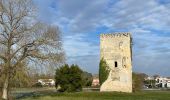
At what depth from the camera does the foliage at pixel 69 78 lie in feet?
220

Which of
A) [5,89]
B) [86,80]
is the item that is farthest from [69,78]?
[86,80]

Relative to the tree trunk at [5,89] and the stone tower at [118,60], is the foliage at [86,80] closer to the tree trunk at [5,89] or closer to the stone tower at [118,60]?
the stone tower at [118,60]

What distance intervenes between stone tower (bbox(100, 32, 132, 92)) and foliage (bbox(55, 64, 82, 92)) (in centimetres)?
467

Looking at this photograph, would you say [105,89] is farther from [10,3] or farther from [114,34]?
[10,3]

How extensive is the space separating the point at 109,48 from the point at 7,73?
102 ft

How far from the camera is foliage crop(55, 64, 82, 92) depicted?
67.2 meters

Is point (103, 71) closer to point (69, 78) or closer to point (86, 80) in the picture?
point (69, 78)

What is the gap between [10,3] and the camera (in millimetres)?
41906

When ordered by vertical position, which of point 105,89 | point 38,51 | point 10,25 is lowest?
point 105,89

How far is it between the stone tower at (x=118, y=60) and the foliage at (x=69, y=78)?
4674 millimetres

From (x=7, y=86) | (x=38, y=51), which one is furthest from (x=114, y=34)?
(x=7, y=86)

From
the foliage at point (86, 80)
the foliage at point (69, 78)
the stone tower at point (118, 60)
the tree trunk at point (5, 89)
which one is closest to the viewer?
the tree trunk at point (5, 89)

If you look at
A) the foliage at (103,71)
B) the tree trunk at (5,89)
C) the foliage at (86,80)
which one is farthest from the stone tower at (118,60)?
the tree trunk at (5,89)

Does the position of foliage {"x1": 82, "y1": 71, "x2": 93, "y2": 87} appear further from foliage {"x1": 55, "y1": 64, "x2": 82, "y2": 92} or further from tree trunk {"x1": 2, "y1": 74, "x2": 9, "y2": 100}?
tree trunk {"x1": 2, "y1": 74, "x2": 9, "y2": 100}
